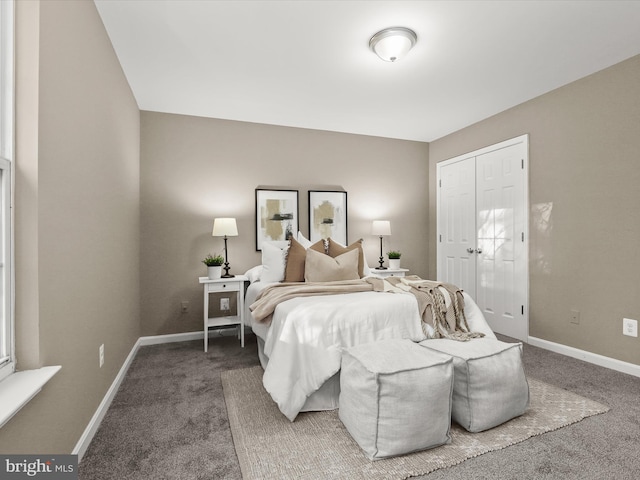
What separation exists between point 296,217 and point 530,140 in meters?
2.78

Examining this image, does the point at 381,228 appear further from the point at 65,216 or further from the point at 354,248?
the point at 65,216

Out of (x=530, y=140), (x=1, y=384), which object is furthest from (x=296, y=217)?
(x=1, y=384)

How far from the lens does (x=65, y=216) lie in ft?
5.37

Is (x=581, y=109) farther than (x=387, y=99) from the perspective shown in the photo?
No

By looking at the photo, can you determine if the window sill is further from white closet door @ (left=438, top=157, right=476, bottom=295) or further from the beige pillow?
white closet door @ (left=438, top=157, right=476, bottom=295)

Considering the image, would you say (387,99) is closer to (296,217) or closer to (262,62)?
(262,62)

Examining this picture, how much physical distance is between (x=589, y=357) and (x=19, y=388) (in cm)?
406

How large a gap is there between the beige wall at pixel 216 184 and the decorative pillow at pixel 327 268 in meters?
1.10

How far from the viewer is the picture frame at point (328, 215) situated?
4531 mm

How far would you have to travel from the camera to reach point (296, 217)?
444 cm

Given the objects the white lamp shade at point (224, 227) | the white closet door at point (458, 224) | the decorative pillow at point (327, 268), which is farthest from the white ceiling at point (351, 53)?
the decorative pillow at point (327, 268)

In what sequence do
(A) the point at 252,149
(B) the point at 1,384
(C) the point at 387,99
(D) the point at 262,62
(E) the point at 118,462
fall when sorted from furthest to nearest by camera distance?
(A) the point at 252,149
(C) the point at 387,99
(D) the point at 262,62
(E) the point at 118,462
(B) the point at 1,384

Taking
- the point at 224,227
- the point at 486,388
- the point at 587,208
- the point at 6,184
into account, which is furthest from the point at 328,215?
the point at 6,184

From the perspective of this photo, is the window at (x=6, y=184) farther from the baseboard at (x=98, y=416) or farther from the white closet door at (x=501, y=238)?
the white closet door at (x=501, y=238)
